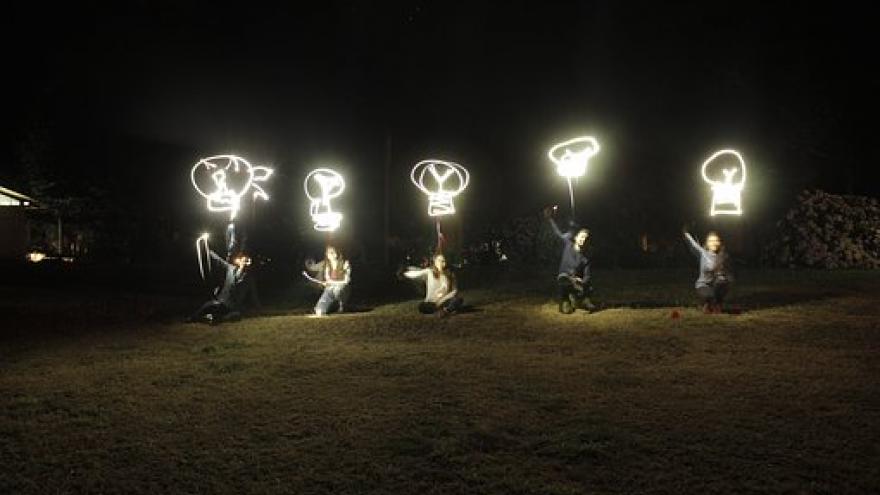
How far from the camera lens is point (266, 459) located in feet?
21.1

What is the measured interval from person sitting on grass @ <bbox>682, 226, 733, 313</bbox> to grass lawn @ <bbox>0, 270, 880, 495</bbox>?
436 mm

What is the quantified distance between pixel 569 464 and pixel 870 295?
40.0 feet

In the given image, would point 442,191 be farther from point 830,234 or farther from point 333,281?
point 830,234

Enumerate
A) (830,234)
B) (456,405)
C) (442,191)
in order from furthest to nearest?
(830,234), (442,191), (456,405)

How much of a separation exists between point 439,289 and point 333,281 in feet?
7.22

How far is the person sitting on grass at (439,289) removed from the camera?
14727mm

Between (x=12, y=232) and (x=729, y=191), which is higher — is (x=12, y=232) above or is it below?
below

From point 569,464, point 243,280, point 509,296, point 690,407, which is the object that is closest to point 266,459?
point 569,464

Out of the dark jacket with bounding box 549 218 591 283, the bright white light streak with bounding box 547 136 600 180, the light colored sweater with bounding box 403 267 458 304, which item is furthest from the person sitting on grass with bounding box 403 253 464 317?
the bright white light streak with bounding box 547 136 600 180

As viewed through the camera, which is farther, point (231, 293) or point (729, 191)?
point (231, 293)

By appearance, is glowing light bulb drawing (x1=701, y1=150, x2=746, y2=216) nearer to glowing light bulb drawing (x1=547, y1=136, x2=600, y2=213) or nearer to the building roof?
glowing light bulb drawing (x1=547, y1=136, x2=600, y2=213)

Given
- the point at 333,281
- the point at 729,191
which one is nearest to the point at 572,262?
the point at 729,191

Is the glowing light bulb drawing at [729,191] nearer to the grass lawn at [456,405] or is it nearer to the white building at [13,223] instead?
the grass lawn at [456,405]

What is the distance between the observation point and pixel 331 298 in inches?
615
